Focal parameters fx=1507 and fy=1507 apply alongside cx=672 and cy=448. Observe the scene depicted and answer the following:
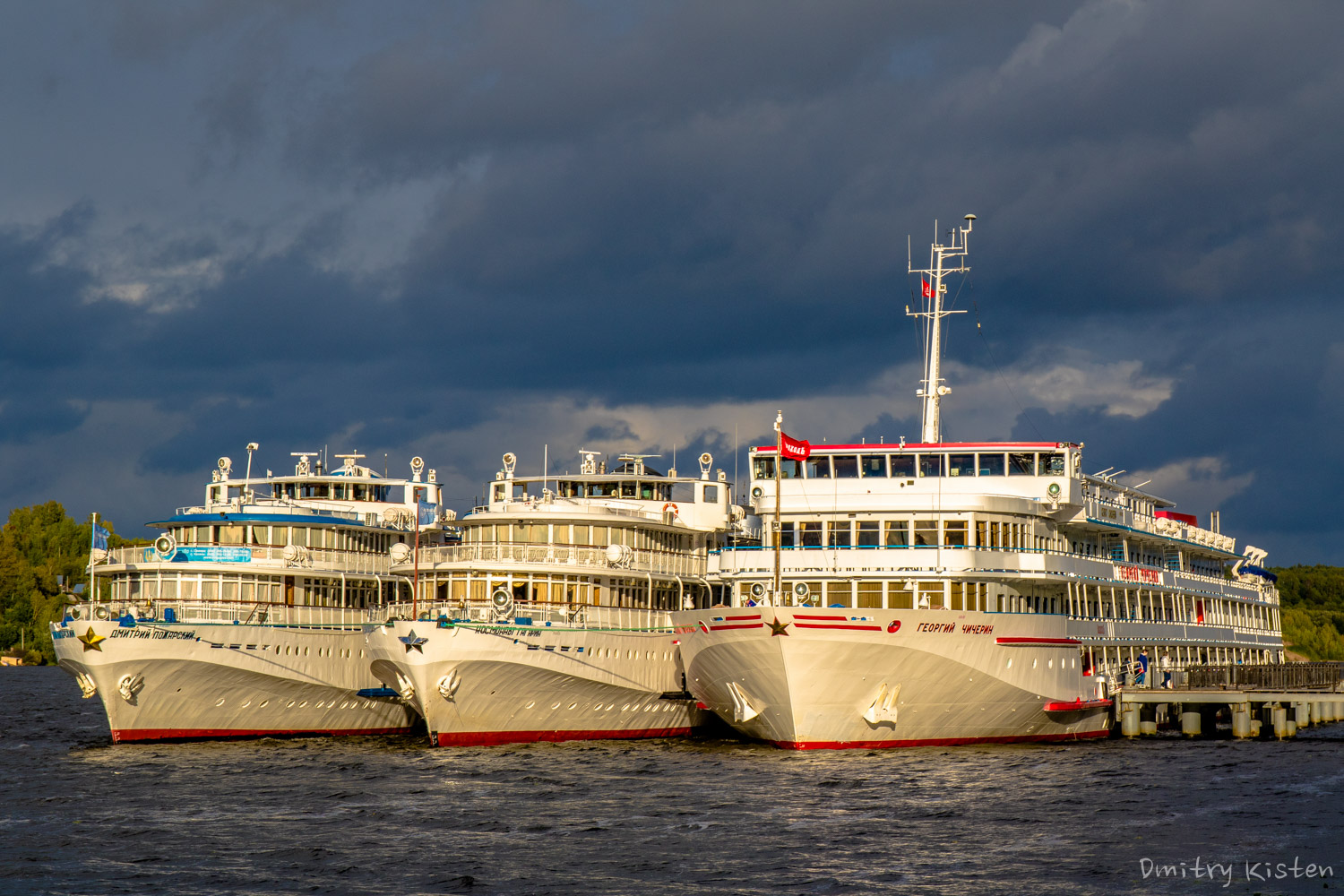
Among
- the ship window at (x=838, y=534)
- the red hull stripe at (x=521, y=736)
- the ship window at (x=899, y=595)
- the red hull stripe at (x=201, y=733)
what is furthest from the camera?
the red hull stripe at (x=201, y=733)

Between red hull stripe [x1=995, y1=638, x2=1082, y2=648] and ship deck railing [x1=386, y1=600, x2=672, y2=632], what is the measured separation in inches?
446

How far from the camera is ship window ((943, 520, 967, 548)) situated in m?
47.5

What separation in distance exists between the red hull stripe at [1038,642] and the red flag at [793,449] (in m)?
8.03

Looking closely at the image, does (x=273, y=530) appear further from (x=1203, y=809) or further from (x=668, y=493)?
(x=1203, y=809)

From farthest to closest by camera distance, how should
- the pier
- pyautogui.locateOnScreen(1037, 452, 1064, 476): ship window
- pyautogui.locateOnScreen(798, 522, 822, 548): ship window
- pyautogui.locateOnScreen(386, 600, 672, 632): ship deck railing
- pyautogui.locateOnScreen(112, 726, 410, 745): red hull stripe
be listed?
the pier < pyautogui.locateOnScreen(112, 726, 410, 745): red hull stripe < pyautogui.locateOnScreen(1037, 452, 1064, 476): ship window < pyautogui.locateOnScreen(386, 600, 672, 632): ship deck railing < pyautogui.locateOnScreen(798, 522, 822, 548): ship window

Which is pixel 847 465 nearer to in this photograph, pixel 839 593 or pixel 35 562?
pixel 839 593

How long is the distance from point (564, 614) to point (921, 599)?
12683 mm

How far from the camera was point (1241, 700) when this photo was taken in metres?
55.0

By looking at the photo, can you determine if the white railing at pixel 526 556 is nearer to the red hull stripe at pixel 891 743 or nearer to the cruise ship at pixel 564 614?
the cruise ship at pixel 564 614

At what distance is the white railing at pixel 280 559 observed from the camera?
55875 millimetres

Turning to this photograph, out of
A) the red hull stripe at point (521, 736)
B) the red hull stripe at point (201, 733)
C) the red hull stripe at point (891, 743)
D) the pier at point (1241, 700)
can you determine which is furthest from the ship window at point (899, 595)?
the red hull stripe at point (201, 733)

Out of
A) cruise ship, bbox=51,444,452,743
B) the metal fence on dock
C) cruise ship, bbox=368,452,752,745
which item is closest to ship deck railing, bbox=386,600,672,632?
cruise ship, bbox=368,452,752,745

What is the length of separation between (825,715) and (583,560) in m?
13.6

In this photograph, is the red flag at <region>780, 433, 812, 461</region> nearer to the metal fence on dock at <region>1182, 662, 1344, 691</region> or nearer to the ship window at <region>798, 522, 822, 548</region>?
the ship window at <region>798, 522, 822, 548</region>
